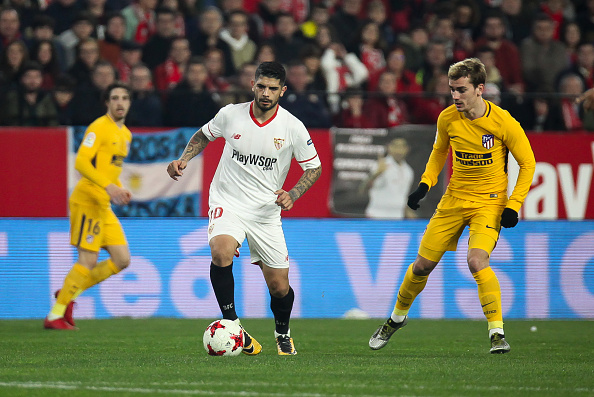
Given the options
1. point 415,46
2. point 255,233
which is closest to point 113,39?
point 415,46

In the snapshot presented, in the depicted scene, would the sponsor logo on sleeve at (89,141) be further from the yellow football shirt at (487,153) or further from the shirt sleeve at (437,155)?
the yellow football shirt at (487,153)

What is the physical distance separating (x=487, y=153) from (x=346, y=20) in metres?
7.63

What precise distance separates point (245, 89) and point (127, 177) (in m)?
1.96

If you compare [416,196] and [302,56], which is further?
[302,56]

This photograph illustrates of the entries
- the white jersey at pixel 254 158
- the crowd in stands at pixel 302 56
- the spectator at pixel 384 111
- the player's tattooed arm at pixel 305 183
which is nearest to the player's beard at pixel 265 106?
the white jersey at pixel 254 158

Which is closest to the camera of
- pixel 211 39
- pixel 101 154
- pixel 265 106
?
pixel 265 106

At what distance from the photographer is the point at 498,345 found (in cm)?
764

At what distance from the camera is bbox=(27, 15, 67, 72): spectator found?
13164 millimetres

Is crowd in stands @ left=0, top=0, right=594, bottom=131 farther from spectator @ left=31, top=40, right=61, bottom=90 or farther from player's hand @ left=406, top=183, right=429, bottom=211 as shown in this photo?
player's hand @ left=406, top=183, right=429, bottom=211

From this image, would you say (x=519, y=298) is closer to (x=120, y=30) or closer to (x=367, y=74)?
(x=367, y=74)

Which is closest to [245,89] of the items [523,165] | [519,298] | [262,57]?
[262,57]

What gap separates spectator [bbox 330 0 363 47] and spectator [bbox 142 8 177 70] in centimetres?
266

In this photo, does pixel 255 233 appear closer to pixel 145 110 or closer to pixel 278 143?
pixel 278 143

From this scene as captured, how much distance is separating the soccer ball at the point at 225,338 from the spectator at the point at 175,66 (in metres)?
6.54
